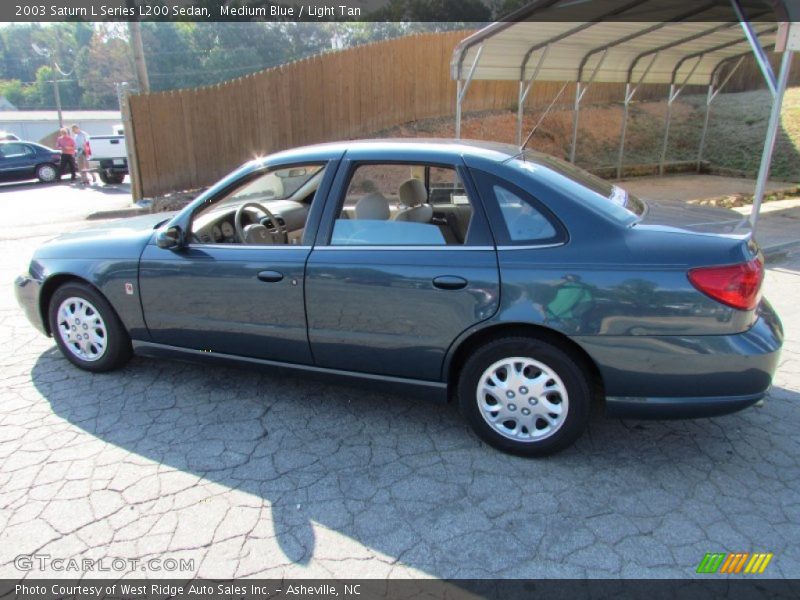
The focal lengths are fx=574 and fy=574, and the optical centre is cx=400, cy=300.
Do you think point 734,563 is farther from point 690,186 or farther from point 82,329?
point 690,186

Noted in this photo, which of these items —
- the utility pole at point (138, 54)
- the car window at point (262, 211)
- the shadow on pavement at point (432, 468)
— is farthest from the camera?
the utility pole at point (138, 54)

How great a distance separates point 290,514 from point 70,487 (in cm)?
117

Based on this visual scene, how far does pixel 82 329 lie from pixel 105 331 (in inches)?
7.5

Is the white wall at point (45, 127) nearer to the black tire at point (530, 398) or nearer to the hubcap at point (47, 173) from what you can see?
the hubcap at point (47, 173)

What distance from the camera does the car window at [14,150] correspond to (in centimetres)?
1734

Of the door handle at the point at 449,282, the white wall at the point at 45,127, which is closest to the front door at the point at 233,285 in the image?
the door handle at the point at 449,282

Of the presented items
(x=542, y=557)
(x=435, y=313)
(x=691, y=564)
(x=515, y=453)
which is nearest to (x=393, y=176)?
(x=435, y=313)

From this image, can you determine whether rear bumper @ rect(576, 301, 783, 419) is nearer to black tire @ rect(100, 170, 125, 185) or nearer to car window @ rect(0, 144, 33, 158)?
black tire @ rect(100, 170, 125, 185)

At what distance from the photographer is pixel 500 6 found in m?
30.9

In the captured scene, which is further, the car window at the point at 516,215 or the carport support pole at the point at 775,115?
the carport support pole at the point at 775,115

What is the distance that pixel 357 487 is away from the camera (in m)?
2.87

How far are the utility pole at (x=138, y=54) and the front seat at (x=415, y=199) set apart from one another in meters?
10.4

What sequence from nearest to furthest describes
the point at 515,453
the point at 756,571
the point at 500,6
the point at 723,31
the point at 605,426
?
1. the point at 756,571
2. the point at 515,453
3. the point at 605,426
4. the point at 723,31
5. the point at 500,6

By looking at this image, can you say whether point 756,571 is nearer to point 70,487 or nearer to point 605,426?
point 605,426
